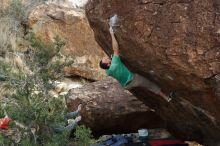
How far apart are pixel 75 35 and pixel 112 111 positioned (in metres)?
6.14

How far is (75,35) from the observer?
15.6 m

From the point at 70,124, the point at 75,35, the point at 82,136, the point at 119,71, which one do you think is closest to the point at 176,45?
the point at 119,71

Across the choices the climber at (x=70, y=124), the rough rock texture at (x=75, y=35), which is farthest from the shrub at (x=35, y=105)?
the rough rock texture at (x=75, y=35)

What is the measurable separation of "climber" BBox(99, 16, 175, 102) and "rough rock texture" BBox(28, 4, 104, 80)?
7687mm

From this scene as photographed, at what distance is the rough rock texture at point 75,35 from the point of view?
1528 centimetres

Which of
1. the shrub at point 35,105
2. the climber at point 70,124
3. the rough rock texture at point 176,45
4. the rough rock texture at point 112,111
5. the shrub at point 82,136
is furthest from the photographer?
the rough rock texture at point 112,111

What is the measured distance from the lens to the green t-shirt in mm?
7000

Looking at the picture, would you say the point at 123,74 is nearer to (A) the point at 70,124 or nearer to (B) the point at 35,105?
(B) the point at 35,105

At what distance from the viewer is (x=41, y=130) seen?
7793mm

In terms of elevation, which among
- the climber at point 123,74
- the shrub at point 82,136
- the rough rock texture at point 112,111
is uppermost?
the climber at point 123,74

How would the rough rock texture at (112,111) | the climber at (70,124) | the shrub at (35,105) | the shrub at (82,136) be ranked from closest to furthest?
the shrub at (82,136) → the shrub at (35,105) → the climber at (70,124) → the rough rock texture at (112,111)

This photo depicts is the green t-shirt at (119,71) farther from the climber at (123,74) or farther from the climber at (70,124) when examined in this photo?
the climber at (70,124)

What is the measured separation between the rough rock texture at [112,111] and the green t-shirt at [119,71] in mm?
2553

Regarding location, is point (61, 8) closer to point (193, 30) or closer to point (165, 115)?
point (165, 115)
